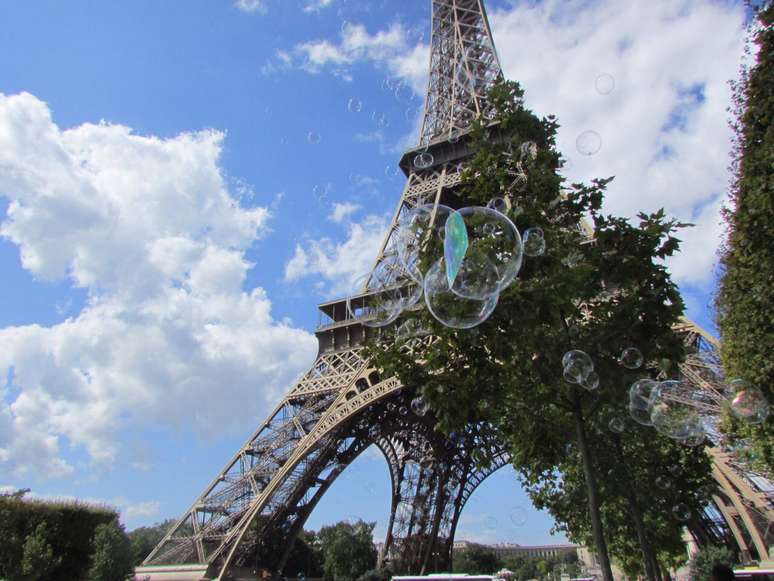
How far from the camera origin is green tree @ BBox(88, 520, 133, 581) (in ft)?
82.3

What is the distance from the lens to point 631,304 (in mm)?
8914

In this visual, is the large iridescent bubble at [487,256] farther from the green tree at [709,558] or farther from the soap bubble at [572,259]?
the green tree at [709,558]

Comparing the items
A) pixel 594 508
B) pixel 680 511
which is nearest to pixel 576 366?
pixel 594 508

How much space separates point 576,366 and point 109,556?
2539cm

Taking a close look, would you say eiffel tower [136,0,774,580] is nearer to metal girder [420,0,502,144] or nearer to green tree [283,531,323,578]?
metal girder [420,0,502,144]

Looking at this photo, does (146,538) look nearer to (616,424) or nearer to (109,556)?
(109,556)

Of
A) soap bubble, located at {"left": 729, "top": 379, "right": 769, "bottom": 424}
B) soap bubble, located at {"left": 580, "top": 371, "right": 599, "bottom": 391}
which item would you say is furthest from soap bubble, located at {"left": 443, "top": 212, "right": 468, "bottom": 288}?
soap bubble, located at {"left": 729, "top": 379, "right": 769, "bottom": 424}

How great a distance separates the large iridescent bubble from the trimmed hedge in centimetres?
2433

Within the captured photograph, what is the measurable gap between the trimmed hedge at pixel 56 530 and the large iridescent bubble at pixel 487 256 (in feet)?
79.8

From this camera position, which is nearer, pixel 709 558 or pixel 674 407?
pixel 674 407

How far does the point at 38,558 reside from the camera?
73.2 feet

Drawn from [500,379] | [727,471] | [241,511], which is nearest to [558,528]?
[727,471]

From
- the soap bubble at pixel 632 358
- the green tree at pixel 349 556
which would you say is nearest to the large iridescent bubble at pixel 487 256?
the soap bubble at pixel 632 358

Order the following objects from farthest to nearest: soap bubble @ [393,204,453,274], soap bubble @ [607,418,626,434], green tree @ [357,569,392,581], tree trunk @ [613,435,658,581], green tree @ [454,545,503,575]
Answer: green tree @ [454,545,503,575], green tree @ [357,569,392,581], tree trunk @ [613,435,658,581], soap bubble @ [607,418,626,434], soap bubble @ [393,204,453,274]
